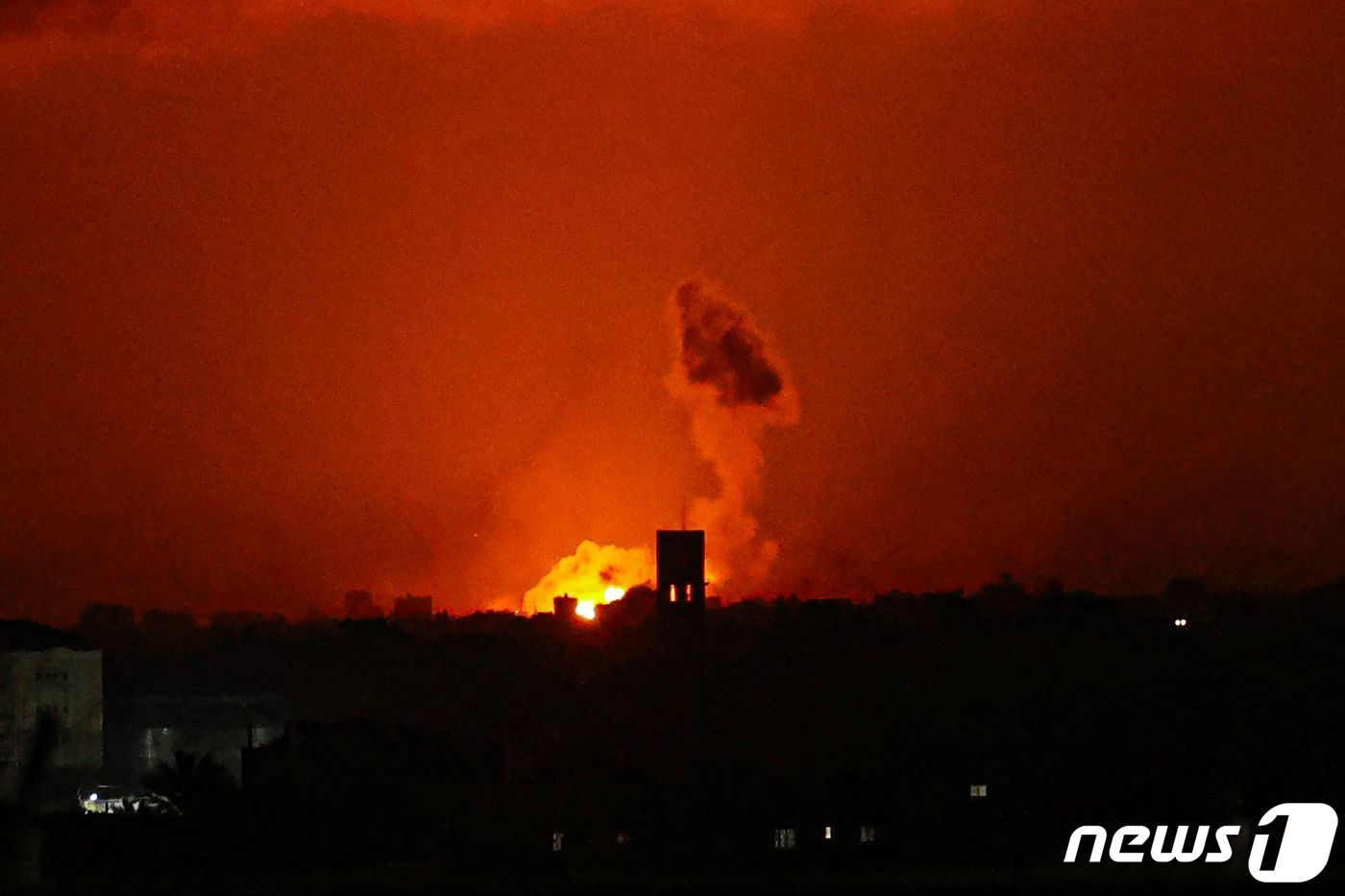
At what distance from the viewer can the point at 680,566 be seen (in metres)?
113

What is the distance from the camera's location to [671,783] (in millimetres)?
80625

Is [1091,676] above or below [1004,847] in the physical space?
above

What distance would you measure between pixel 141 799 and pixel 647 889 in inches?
2007

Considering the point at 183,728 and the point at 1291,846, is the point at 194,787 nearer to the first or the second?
the point at 1291,846

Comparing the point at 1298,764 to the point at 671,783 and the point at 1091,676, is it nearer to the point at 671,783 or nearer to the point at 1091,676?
the point at 671,783

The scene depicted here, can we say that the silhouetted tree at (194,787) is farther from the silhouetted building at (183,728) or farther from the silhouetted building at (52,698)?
the silhouetted building at (183,728)

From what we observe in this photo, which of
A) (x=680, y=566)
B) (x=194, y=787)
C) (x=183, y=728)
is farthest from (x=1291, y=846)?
(x=183, y=728)

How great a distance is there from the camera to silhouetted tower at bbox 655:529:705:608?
112 m

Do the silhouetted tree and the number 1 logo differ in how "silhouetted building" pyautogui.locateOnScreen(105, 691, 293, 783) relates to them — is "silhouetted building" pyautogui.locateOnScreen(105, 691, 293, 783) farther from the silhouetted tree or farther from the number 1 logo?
the number 1 logo

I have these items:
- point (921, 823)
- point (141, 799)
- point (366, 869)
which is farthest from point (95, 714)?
point (366, 869)

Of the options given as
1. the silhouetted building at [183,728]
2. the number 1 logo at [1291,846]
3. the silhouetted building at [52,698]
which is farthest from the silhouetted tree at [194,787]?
the number 1 logo at [1291,846]

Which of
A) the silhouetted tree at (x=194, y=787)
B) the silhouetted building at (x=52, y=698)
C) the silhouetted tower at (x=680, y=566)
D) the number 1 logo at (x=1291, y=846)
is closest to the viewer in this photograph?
the number 1 logo at (x=1291, y=846)

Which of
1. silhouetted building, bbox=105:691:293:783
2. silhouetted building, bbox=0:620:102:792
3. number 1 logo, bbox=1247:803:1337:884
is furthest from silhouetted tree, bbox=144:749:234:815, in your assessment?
number 1 logo, bbox=1247:803:1337:884

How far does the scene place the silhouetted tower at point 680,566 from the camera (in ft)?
367
